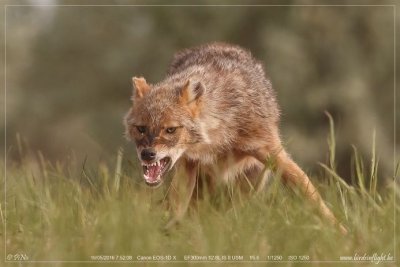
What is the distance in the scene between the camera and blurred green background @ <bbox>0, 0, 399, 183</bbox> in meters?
21.2

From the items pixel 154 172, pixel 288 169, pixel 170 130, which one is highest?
pixel 170 130

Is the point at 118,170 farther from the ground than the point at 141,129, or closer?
closer

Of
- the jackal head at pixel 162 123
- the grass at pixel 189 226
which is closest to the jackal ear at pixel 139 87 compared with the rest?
the jackal head at pixel 162 123

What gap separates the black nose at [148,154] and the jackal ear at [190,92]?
77 cm

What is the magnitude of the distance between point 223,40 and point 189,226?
53.6 feet

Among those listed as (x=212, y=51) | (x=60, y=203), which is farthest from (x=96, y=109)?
(x=60, y=203)

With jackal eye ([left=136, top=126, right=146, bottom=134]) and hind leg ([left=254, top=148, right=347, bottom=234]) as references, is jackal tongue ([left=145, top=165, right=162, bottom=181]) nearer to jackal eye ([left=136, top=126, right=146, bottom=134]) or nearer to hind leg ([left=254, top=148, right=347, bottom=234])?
jackal eye ([left=136, top=126, right=146, bottom=134])

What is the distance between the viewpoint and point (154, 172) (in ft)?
24.4

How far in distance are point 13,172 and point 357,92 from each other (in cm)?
1408

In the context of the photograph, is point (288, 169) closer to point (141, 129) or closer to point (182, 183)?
point (182, 183)

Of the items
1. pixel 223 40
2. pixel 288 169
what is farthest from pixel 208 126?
pixel 223 40

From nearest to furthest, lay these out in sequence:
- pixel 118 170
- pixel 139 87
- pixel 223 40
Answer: pixel 118 170 < pixel 139 87 < pixel 223 40

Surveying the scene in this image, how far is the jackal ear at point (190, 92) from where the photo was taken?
7.99 m

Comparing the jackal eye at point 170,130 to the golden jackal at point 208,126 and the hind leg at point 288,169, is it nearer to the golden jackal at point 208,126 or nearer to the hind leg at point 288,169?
the golden jackal at point 208,126
